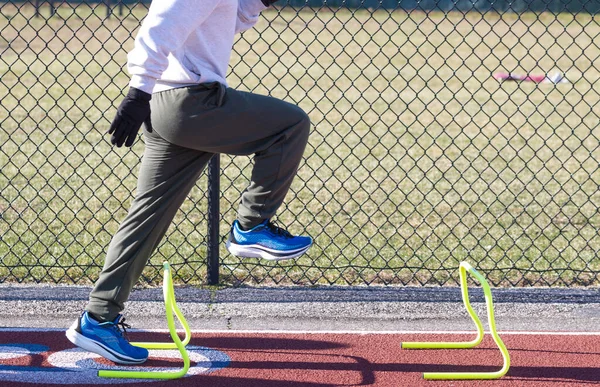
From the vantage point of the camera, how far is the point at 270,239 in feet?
13.0

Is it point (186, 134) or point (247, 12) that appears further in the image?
point (247, 12)

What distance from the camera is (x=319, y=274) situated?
6.01 metres

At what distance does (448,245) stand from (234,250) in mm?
3062

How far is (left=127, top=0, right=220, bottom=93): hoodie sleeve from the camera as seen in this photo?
3.48 meters

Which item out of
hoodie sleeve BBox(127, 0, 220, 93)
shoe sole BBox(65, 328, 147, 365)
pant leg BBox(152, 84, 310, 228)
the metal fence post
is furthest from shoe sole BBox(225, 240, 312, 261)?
the metal fence post

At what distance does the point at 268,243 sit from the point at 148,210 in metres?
0.55

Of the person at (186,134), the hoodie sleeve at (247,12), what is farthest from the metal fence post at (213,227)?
the hoodie sleeve at (247,12)

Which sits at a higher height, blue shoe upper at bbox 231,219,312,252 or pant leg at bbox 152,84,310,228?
pant leg at bbox 152,84,310,228

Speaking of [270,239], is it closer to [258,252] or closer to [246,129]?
[258,252]

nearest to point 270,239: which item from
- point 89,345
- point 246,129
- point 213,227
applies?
point 246,129

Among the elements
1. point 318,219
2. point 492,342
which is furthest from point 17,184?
point 492,342

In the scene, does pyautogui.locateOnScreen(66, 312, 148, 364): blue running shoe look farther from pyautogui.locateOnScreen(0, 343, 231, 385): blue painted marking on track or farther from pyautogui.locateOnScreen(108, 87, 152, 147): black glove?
pyautogui.locateOnScreen(108, 87, 152, 147): black glove

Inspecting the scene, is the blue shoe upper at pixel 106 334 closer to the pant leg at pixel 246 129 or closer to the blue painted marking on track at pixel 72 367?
the blue painted marking on track at pixel 72 367

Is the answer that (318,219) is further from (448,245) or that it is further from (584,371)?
(584,371)
